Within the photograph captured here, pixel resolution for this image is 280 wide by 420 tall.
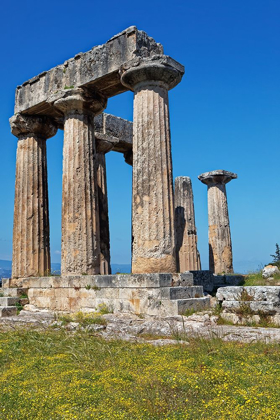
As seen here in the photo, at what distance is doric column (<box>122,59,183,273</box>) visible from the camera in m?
11.5

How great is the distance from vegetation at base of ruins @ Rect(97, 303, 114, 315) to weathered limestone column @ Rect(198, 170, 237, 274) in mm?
14008

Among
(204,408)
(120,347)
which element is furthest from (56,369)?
(204,408)

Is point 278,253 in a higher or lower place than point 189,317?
higher

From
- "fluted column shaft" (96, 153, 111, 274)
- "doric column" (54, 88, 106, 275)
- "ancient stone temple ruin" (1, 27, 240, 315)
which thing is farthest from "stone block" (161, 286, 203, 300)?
"fluted column shaft" (96, 153, 111, 274)

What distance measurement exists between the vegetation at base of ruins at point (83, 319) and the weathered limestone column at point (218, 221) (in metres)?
14.4

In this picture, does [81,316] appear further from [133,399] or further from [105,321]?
[133,399]

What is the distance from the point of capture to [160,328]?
8914 millimetres

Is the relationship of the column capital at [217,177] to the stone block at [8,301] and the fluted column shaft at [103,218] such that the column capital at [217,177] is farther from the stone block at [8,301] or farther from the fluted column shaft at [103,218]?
the stone block at [8,301]

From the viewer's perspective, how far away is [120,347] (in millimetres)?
7125

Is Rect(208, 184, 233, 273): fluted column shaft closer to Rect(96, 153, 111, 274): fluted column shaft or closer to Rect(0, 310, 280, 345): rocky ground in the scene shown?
Rect(96, 153, 111, 274): fluted column shaft

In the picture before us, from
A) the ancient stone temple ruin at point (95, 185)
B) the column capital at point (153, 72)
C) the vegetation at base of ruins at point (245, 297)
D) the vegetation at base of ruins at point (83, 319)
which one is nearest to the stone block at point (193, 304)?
the ancient stone temple ruin at point (95, 185)

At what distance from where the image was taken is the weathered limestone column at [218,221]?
25016mm

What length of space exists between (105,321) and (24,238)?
7038mm

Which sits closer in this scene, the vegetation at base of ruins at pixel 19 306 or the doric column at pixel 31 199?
the vegetation at base of ruins at pixel 19 306
